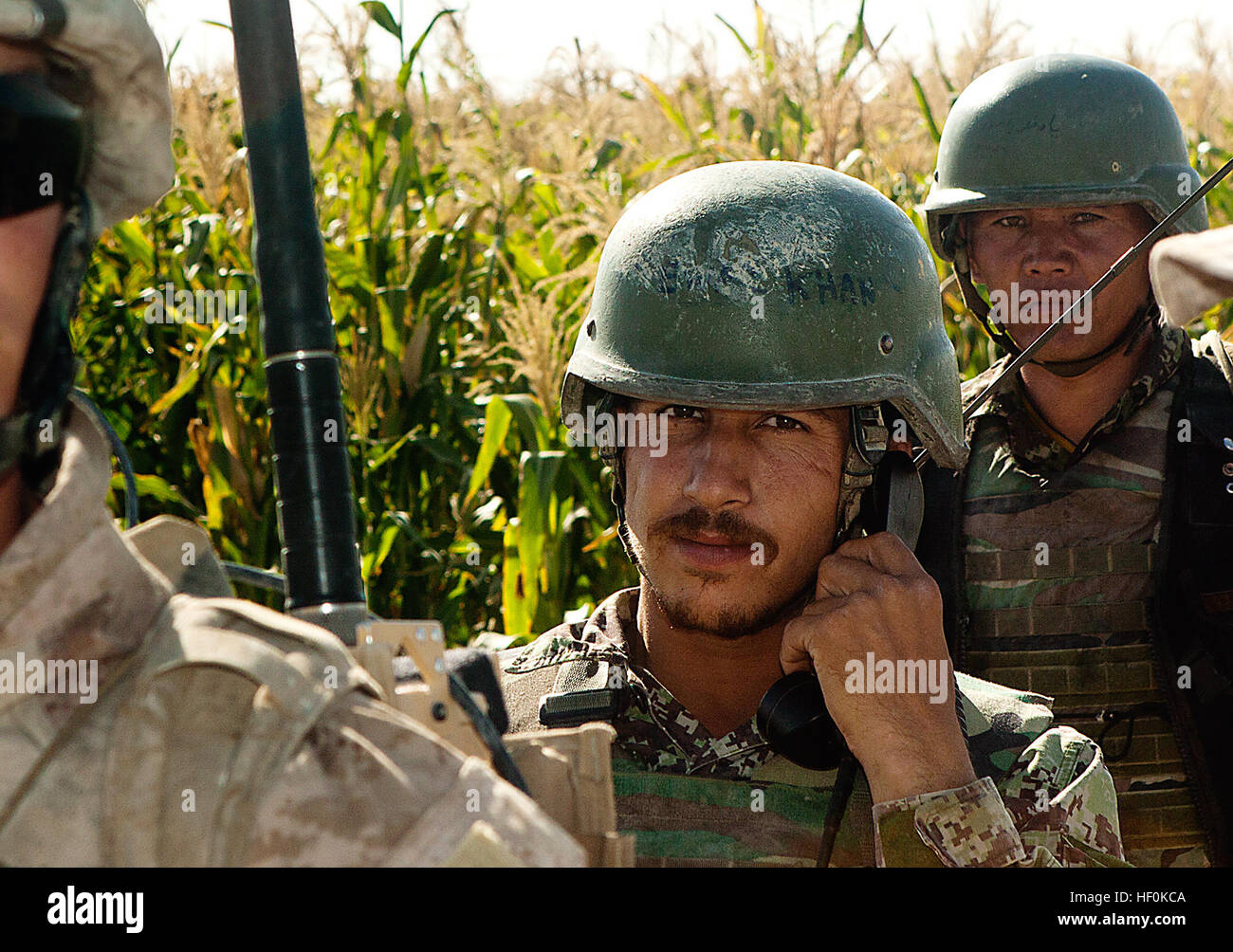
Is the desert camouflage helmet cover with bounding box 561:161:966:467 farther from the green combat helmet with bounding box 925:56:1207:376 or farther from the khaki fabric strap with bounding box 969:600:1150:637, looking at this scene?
the green combat helmet with bounding box 925:56:1207:376

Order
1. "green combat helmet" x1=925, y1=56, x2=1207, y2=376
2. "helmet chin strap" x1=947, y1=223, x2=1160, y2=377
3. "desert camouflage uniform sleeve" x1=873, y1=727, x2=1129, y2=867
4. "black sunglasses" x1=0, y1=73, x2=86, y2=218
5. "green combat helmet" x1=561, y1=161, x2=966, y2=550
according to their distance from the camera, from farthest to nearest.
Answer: "green combat helmet" x1=925, y1=56, x2=1207, y2=376, "helmet chin strap" x1=947, y1=223, x2=1160, y2=377, "green combat helmet" x1=561, y1=161, x2=966, y2=550, "desert camouflage uniform sleeve" x1=873, y1=727, x2=1129, y2=867, "black sunglasses" x1=0, y1=73, x2=86, y2=218

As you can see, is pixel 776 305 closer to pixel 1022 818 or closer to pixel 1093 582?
pixel 1022 818

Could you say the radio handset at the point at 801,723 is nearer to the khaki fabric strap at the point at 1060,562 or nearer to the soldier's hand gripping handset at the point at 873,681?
the soldier's hand gripping handset at the point at 873,681

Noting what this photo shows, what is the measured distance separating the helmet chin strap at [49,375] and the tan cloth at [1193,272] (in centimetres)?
118

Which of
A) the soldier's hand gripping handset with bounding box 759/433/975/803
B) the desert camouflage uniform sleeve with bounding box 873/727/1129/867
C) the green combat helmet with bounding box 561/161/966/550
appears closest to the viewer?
the desert camouflage uniform sleeve with bounding box 873/727/1129/867

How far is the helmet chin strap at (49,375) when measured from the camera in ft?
4.88

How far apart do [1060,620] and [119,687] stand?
3248 millimetres

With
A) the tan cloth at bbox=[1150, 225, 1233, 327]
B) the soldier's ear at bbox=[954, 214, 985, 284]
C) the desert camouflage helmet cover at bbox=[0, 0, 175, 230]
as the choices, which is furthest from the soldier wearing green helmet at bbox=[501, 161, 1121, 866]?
the soldier's ear at bbox=[954, 214, 985, 284]

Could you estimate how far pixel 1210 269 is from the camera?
166cm

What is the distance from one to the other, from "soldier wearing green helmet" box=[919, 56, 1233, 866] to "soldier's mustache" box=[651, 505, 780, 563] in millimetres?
1730

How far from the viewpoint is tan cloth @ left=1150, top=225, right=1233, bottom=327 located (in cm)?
166

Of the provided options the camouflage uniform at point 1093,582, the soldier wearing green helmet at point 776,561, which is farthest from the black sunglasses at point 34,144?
the camouflage uniform at point 1093,582

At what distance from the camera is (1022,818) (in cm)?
255
